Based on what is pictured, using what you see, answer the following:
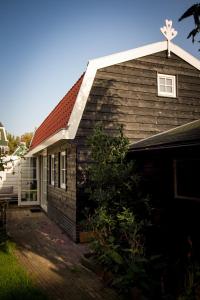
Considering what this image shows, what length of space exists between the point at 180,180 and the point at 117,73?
436 cm

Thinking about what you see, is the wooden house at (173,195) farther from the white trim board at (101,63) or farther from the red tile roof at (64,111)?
the red tile roof at (64,111)

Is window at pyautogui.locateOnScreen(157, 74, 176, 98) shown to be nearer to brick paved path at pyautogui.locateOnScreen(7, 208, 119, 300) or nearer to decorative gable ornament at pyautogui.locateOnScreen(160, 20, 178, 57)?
decorative gable ornament at pyautogui.locateOnScreen(160, 20, 178, 57)

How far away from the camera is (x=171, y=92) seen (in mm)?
10516

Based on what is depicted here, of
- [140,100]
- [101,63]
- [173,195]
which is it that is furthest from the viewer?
[140,100]

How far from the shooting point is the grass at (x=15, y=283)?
4988mm

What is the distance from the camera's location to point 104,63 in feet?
30.7

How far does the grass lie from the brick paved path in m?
0.20

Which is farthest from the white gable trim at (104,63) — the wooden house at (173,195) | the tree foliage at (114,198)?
the wooden house at (173,195)

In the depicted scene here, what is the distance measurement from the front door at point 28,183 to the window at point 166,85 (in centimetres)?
1037

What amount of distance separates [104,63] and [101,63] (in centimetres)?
12

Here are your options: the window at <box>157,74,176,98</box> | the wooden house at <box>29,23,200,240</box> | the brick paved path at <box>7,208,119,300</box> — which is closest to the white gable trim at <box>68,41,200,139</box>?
the wooden house at <box>29,23,200,240</box>

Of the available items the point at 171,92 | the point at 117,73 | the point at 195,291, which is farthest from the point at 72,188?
the point at 195,291

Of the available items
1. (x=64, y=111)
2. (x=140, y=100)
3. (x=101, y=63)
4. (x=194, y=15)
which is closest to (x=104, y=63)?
(x=101, y=63)

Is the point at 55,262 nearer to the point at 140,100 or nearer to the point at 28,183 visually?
the point at 140,100
